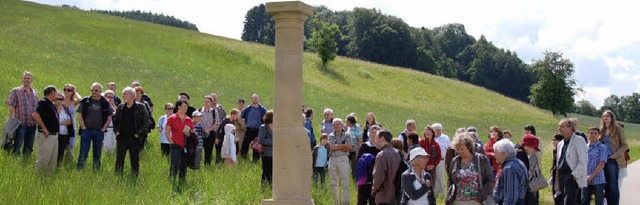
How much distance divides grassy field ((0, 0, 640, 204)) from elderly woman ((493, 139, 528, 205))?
4.36 metres

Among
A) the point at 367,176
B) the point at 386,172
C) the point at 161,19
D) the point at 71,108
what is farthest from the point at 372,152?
the point at 161,19

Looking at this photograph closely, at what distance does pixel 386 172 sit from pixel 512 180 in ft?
5.94

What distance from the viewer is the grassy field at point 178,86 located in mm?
10445

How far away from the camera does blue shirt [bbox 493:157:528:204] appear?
803 centimetres

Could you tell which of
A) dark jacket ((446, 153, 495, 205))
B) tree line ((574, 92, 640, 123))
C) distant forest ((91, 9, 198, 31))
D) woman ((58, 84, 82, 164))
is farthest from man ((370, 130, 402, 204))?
distant forest ((91, 9, 198, 31))

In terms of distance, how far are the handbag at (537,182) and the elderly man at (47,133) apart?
→ 24.6ft

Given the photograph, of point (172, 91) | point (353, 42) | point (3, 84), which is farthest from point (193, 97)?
point (353, 42)

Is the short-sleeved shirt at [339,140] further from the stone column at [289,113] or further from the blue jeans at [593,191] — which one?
the blue jeans at [593,191]

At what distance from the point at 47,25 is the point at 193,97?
689 inches

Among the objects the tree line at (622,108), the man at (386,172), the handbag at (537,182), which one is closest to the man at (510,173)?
the man at (386,172)

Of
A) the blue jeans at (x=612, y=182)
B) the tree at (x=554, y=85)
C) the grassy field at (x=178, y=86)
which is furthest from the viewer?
the tree at (x=554, y=85)

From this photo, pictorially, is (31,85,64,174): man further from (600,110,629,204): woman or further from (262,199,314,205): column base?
(600,110,629,204): woman

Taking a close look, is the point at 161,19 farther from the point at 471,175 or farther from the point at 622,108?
the point at 471,175

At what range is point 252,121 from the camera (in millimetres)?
15180
